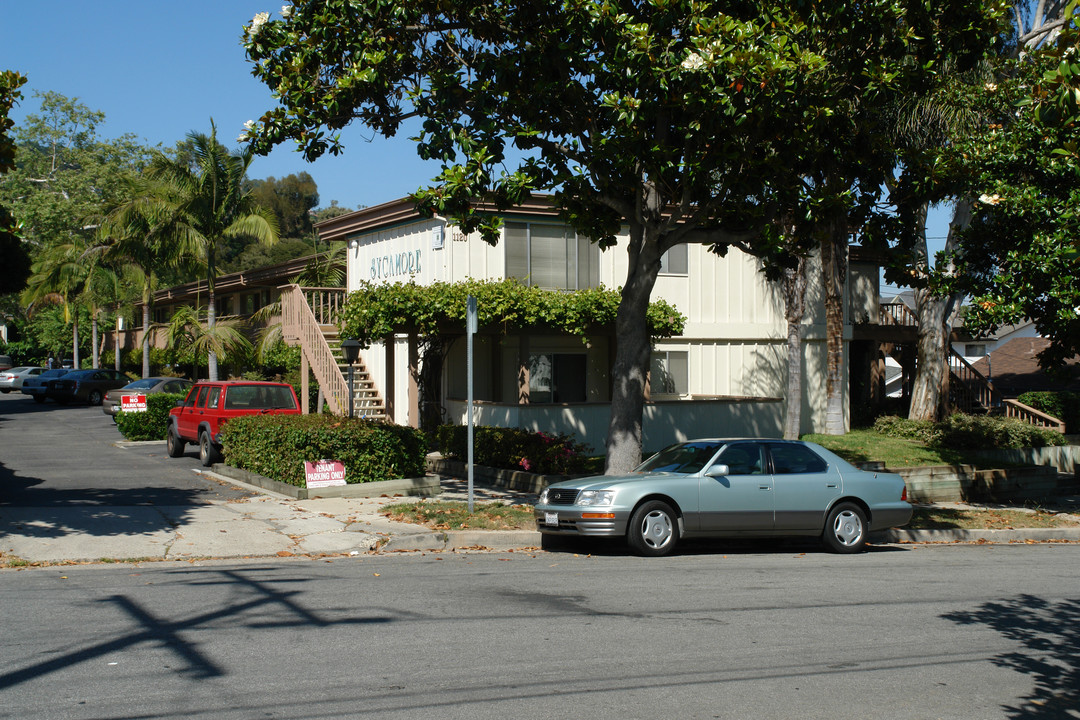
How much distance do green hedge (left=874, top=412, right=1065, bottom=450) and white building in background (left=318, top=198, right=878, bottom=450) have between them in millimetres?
1881

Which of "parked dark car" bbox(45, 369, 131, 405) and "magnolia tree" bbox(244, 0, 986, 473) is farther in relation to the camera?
"parked dark car" bbox(45, 369, 131, 405)

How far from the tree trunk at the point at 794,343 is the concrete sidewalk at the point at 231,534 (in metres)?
8.64

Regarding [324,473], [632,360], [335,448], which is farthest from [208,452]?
[632,360]

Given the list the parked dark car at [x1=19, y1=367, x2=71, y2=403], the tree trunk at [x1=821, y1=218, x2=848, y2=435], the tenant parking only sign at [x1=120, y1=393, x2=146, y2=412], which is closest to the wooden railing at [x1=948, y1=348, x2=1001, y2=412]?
the tree trunk at [x1=821, y1=218, x2=848, y2=435]

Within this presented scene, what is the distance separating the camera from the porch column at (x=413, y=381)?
2134 centimetres

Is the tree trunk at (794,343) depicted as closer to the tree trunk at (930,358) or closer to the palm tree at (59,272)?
the tree trunk at (930,358)

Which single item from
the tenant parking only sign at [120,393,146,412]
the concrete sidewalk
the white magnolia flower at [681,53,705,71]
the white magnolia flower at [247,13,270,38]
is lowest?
A: the concrete sidewalk

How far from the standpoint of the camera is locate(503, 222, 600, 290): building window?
73.3 ft

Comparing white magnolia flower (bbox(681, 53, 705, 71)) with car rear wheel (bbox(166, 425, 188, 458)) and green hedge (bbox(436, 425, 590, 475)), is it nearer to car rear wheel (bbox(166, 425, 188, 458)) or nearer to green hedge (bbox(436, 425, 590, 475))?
green hedge (bbox(436, 425, 590, 475))

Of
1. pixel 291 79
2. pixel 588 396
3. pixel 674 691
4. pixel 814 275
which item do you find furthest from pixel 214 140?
pixel 674 691

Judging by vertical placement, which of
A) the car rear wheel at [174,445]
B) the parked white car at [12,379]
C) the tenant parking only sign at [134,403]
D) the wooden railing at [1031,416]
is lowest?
the car rear wheel at [174,445]

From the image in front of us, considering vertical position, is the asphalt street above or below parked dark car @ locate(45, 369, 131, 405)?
below

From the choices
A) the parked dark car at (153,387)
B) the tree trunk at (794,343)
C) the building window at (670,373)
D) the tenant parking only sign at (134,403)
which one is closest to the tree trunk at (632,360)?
the building window at (670,373)

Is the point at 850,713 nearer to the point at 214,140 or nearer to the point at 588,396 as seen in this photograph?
the point at 588,396
